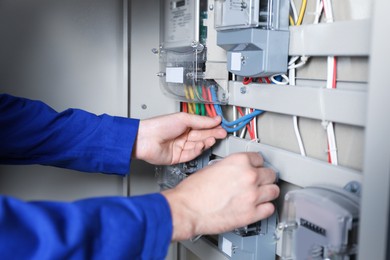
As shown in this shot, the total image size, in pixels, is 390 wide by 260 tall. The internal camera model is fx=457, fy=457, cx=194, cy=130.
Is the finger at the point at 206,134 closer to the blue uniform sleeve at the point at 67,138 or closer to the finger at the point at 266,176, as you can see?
the blue uniform sleeve at the point at 67,138

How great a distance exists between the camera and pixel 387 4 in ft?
2.28

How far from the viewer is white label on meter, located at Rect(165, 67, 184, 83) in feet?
4.33

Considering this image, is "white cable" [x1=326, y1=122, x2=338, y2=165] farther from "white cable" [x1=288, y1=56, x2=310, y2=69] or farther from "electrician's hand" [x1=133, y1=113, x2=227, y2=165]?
"electrician's hand" [x1=133, y1=113, x2=227, y2=165]

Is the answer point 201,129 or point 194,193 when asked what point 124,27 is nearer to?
point 201,129

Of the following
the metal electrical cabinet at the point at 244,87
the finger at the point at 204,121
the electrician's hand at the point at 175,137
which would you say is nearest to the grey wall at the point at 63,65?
the metal electrical cabinet at the point at 244,87

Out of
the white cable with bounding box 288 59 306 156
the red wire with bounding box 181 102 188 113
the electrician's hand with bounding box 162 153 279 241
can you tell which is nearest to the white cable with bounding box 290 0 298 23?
the white cable with bounding box 288 59 306 156

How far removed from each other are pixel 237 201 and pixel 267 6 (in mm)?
435

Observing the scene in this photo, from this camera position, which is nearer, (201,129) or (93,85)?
(201,129)

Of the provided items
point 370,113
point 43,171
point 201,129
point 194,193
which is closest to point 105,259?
point 194,193

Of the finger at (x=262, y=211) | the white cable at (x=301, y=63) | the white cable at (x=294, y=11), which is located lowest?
the finger at (x=262, y=211)

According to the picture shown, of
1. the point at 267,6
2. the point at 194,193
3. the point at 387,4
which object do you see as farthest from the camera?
the point at 267,6

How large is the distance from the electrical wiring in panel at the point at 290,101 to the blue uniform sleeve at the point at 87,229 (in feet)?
0.90

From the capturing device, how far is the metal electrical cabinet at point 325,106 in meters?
0.70

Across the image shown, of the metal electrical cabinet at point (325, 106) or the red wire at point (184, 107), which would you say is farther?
the red wire at point (184, 107)
